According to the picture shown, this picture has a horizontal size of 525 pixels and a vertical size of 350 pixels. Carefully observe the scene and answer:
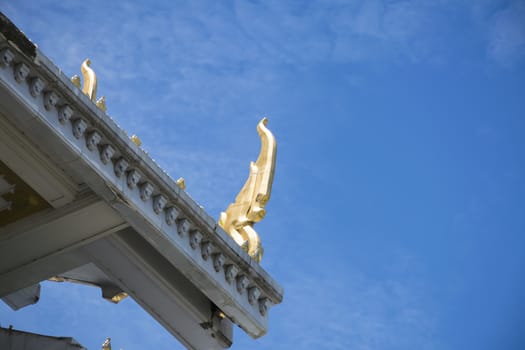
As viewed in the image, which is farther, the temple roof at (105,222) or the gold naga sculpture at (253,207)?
the gold naga sculpture at (253,207)

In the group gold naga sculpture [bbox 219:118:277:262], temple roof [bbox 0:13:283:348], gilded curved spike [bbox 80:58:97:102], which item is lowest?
temple roof [bbox 0:13:283:348]

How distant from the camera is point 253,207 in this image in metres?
20.8

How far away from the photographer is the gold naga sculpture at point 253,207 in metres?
20.2

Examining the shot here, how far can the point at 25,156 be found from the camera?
A: 18.3m

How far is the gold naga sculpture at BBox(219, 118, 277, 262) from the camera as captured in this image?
A: 66.3ft

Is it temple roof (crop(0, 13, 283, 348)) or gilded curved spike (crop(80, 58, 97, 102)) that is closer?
temple roof (crop(0, 13, 283, 348))

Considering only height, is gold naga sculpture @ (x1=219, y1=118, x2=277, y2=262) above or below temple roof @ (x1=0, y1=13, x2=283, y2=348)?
above

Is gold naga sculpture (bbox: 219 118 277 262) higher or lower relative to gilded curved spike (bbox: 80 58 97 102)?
A: lower

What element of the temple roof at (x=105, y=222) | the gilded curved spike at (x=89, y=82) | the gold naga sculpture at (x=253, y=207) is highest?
the gilded curved spike at (x=89, y=82)

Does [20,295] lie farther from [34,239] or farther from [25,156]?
[25,156]

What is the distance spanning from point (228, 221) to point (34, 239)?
3310mm

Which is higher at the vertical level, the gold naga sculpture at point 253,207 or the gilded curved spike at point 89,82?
the gilded curved spike at point 89,82

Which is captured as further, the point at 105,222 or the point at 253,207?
the point at 253,207

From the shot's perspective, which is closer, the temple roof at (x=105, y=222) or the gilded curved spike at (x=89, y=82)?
the temple roof at (x=105, y=222)
